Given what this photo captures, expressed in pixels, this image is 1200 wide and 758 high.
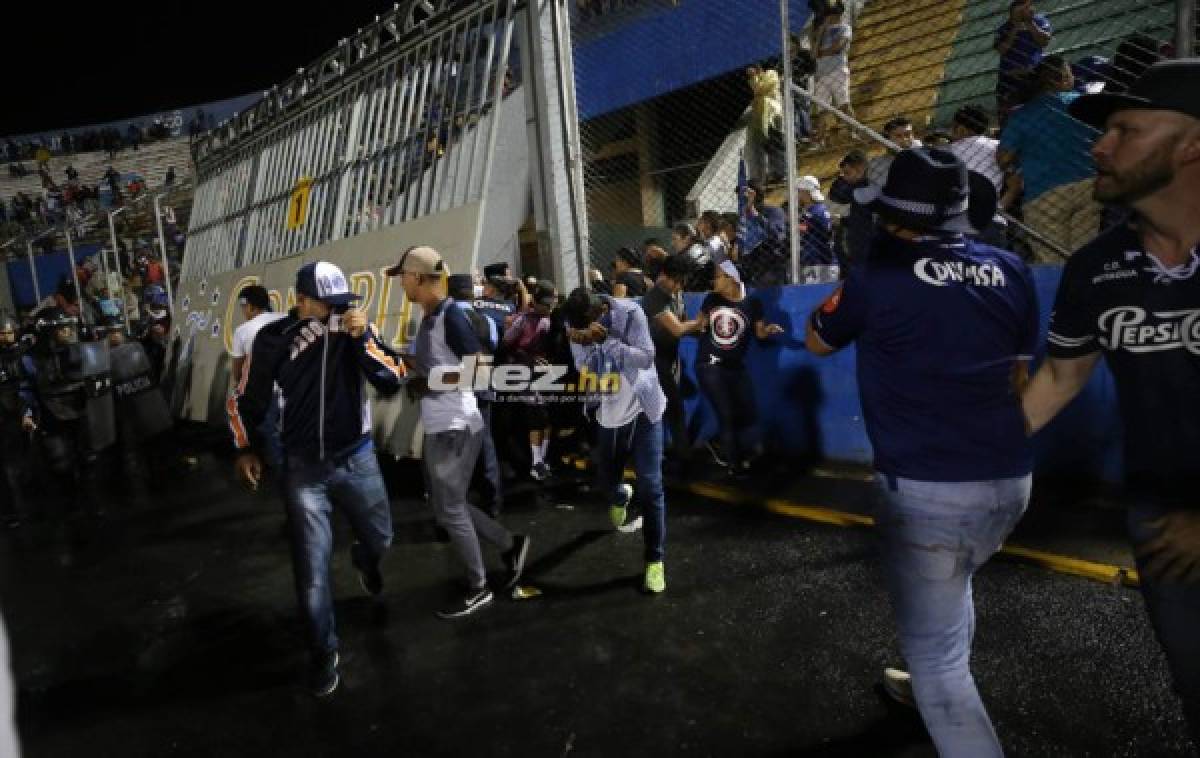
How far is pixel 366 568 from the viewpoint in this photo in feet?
14.7

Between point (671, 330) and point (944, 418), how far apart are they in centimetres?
357

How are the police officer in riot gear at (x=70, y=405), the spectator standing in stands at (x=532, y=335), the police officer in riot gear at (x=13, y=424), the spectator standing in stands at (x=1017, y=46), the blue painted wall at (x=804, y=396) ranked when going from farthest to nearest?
the police officer in riot gear at (x=70, y=405) → the police officer in riot gear at (x=13, y=424) → the spectator standing in stands at (x=1017, y=46) → the spectator standing in stands at (x=532, y=335) → the blue painted wall at (x=804, y=396)

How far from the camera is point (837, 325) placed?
2.36 meters

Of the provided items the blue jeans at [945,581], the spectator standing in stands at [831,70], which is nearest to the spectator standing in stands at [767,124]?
the spectator standing in stands at [831,70]

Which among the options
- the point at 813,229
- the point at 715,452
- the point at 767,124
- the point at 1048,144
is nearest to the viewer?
the point at 1048,144

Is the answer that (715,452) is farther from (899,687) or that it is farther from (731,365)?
(899,687)

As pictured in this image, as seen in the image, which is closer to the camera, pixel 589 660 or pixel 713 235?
pixel 589 660

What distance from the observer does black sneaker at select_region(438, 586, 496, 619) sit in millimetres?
4391

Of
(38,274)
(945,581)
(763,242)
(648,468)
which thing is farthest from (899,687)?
(38,274)

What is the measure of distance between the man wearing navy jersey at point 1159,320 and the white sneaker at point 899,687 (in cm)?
115

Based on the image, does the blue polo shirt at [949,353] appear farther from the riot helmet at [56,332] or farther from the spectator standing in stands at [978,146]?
the riot helmet at [56,332]

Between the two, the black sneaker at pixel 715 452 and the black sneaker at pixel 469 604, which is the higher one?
the black sneaker at pixel 715 452

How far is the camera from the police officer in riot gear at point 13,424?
8523mm

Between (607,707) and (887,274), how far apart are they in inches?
94.0
